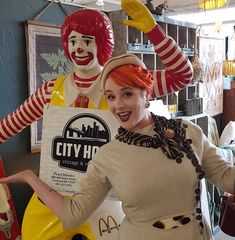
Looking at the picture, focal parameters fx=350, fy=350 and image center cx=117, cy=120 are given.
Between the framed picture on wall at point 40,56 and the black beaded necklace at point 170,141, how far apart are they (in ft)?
3.51

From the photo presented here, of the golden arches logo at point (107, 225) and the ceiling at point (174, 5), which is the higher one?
the ceiling at point (174, 5)

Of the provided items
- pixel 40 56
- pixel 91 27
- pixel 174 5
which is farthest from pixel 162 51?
pixel 174 5

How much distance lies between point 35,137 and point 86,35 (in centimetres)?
83

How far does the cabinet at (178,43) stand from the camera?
2.14 meters

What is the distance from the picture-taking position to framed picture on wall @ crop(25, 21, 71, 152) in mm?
1806

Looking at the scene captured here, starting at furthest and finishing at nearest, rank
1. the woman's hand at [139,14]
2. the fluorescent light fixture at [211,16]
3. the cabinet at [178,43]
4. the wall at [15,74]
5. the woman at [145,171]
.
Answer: the fluorescent light fixture at [211,16]
the cabinet at [178,43]
the wall at [15,74]
the woman's hand at [139,14]
the woman at [145,171]

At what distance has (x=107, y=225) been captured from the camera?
1.20m

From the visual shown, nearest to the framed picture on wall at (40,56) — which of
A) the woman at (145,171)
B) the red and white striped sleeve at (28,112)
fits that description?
the red and white striped sleeve at (28,112)

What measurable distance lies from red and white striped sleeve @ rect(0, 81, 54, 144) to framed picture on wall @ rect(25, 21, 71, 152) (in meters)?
0.41

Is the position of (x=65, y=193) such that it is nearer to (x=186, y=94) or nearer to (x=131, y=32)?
(x=131, y=32)

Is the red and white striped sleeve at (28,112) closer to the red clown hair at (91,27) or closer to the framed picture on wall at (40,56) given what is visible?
the red clown hair at (91,27)

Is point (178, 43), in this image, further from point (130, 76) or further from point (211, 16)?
point (211, 16)

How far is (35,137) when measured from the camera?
1.89 m

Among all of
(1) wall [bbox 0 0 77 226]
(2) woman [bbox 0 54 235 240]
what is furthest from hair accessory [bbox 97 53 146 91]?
(1) wall [bbox 0 0 77 226]
